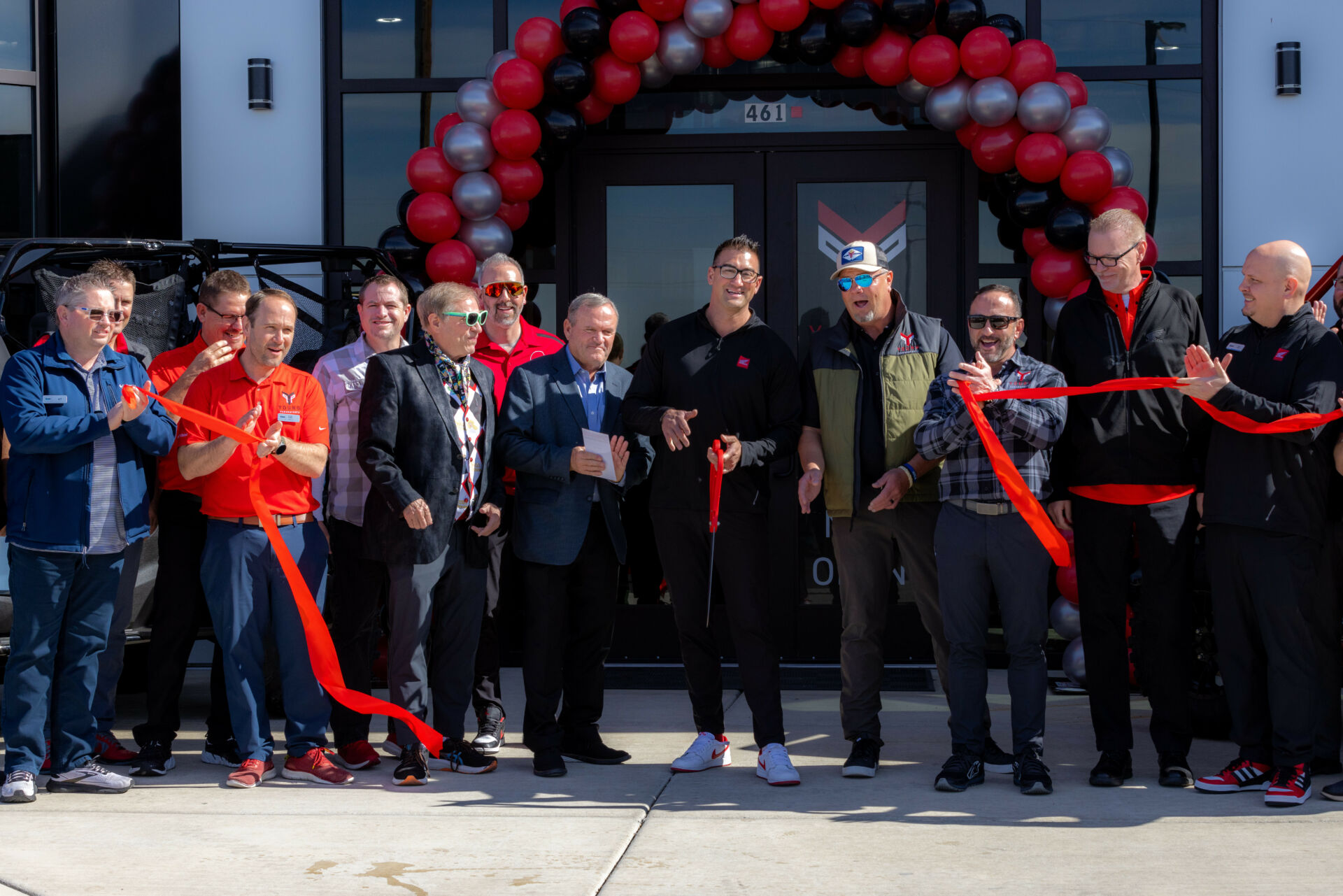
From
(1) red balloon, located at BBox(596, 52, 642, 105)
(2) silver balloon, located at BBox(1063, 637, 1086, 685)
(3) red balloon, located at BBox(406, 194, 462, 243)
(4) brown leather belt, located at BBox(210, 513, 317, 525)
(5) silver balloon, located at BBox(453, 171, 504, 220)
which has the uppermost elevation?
(1) red balloon, located at BBox(596, 52, 642, 105)

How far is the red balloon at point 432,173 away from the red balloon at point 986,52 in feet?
8.84

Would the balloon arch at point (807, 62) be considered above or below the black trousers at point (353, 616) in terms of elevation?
above

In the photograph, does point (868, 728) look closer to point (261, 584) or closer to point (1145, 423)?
point (1145, 423)

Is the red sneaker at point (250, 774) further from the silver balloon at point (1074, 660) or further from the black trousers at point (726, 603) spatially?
the silver balloon at point (1074, 660)

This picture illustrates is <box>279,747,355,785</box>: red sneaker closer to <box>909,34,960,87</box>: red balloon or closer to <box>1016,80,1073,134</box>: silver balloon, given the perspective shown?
<box>909,34,960,87</box>: red balloon

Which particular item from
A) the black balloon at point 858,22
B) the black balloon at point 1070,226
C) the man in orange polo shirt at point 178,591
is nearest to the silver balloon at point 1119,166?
the black balloon at point 1070,226

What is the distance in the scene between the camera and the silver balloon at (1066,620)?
6664 millimetres

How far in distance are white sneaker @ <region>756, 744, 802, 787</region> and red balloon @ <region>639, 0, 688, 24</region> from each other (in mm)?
3765

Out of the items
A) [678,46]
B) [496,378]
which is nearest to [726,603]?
[496,378]

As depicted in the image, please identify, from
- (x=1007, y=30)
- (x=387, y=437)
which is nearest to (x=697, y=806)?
(x=387, y=437)

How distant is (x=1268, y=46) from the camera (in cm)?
761

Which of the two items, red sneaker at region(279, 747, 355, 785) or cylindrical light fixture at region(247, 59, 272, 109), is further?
cylindrical light fixture at region(247, 59, 272, 109)

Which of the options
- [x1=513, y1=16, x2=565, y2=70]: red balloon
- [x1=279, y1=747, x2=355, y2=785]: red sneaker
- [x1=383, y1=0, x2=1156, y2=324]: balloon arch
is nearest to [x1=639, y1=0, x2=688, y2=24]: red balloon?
[x1=383, y1=0, x2=1156, y2=324]: balloon arch

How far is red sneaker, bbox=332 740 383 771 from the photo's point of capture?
18.2 ft
